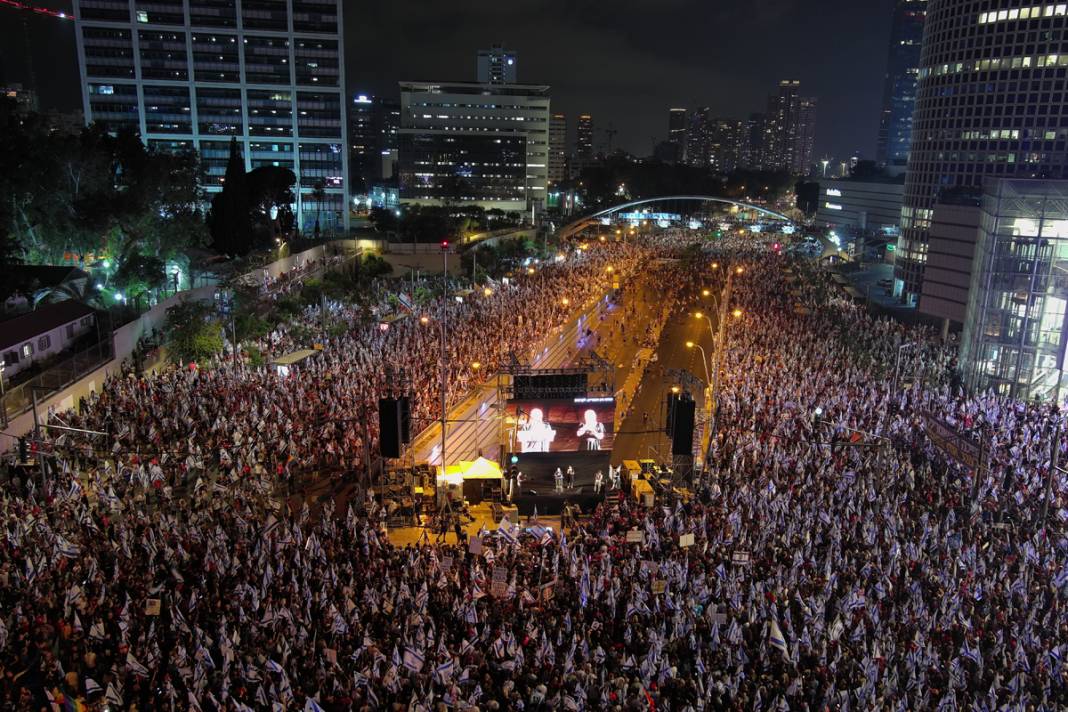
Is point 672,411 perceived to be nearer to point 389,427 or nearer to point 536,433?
point 536,433

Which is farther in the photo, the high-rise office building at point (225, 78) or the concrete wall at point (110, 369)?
the high-rise office building at point (225, 78)

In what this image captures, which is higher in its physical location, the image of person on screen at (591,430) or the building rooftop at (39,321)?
the building rooftop at (39,321)

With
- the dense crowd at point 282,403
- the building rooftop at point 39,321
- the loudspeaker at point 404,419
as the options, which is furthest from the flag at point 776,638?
the building rooftop at point 39,321

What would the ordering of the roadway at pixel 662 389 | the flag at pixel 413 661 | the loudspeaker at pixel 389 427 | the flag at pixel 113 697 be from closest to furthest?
1. the flag at pixel 113 697
2. the flag at pixel 413 661
3. the loudspeaker at pixel 389 427
4. the roadway at pixel 662 389

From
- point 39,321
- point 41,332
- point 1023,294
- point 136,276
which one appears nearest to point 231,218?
point 136,276

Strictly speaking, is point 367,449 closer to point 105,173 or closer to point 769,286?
point 105,173

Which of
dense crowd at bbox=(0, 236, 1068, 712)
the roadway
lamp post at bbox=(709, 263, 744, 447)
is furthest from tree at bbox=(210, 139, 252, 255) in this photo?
lamp post at bbox=(709, 263, 744, 447)

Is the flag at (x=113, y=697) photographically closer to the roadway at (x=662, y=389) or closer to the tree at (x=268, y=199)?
the roadway at (x=662, y=389)
